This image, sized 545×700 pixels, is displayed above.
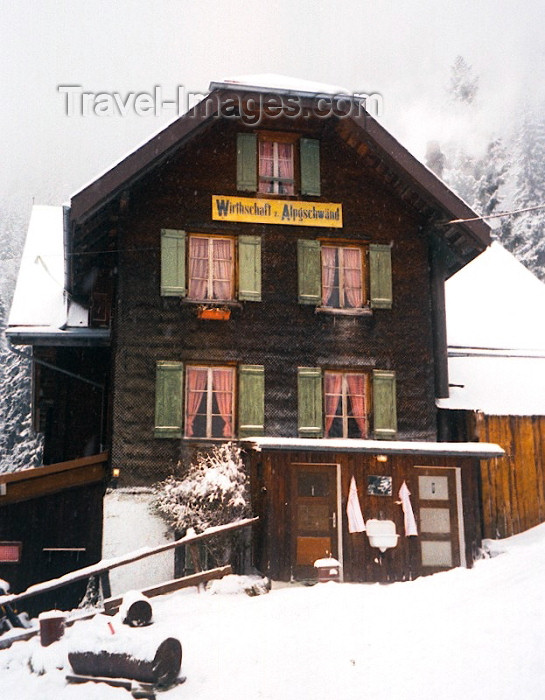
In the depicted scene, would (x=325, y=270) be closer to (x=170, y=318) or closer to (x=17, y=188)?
(x=170, y=318)

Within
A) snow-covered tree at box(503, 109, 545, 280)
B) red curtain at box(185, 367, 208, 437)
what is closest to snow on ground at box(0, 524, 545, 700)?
red curtain at box(185, 367, 208, 437)

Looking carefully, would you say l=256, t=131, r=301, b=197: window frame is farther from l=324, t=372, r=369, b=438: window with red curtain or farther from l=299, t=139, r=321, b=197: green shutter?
l=324, t=372, r=369, b=438: window with red curtain

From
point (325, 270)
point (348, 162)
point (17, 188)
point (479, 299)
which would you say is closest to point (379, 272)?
point (325, 270)

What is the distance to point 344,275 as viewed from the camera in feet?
60.0

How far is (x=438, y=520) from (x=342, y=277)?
18.6 feet

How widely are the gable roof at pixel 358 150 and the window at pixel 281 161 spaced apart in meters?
0.94

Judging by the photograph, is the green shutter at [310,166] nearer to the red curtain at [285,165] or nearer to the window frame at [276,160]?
the window frame at [276,160]

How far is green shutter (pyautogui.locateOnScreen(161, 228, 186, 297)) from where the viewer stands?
17031mm

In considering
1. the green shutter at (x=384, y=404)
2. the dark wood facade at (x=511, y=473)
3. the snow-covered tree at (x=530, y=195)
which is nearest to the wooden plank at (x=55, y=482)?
the green shutter at (x=384, y=404)

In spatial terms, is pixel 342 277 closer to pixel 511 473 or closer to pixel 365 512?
pixel 511 473

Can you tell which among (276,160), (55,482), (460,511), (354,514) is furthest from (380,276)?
(55,482)

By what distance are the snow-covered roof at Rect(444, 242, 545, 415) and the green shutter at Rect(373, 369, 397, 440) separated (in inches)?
48.2

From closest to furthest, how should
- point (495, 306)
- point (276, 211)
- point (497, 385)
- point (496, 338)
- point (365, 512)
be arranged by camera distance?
point (365, 512) < point (276, 211) < point (497, 385) < point (496, 338) < point (495, 306)

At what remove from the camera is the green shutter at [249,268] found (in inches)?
686
